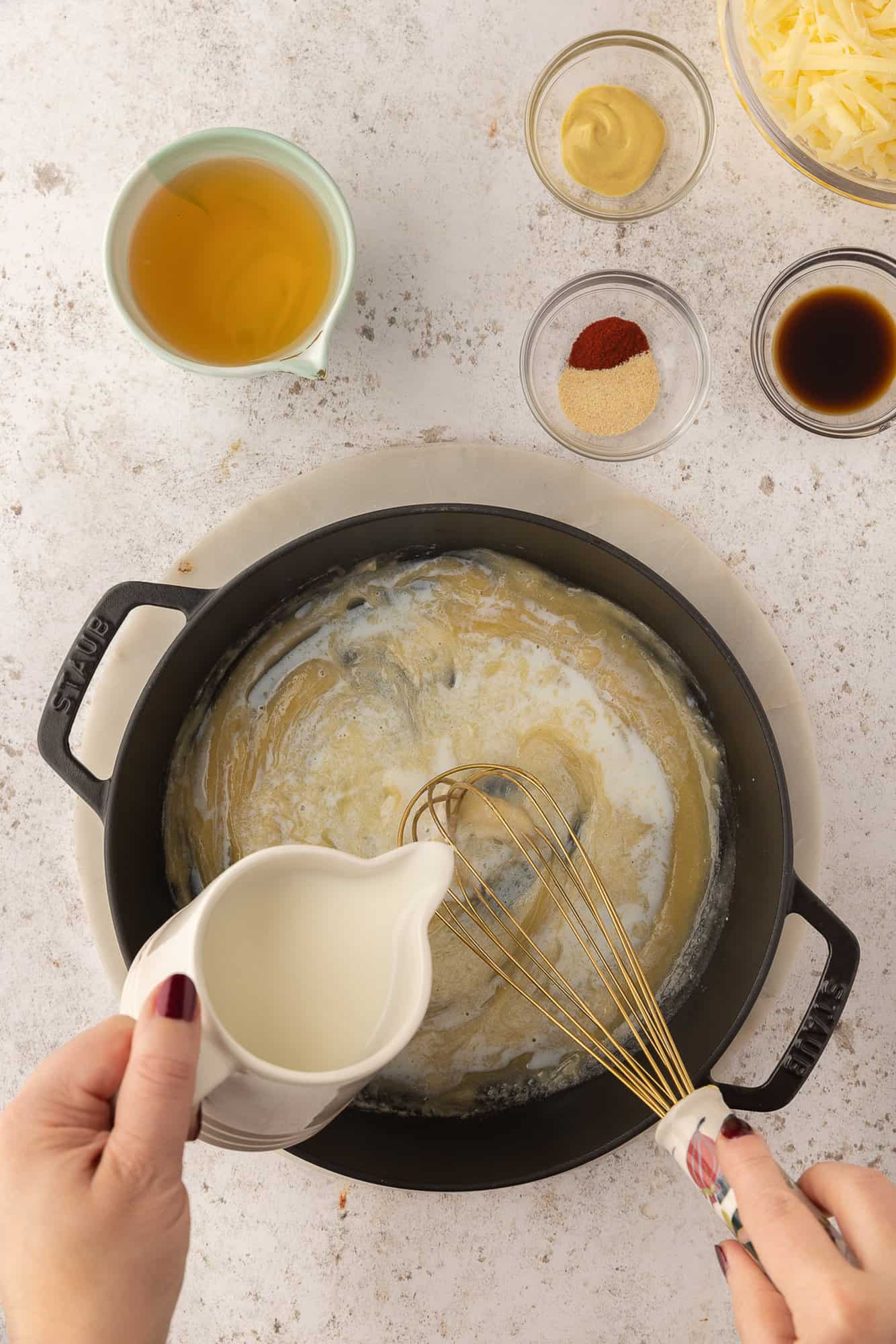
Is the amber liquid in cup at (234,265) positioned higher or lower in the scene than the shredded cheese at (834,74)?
lower

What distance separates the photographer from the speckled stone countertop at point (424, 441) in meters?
0.89

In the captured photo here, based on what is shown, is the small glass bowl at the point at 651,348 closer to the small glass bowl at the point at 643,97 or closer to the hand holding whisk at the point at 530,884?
the small glass bowl at the point at 643,97

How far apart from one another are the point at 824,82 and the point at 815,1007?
2.50ft

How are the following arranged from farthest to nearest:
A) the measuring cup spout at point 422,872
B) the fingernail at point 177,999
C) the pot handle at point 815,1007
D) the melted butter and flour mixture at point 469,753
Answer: the melted butter and flour mixture at point 469,753 < the pot handle at point 815,1007 < the measuring cup spout at point 422,872 < the fingernail at point 177,999

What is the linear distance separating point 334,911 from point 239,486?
1.41 feet

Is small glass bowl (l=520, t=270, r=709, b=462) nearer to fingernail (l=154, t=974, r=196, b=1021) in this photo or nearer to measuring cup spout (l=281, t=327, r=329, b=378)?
measuring cup spout (l=281, t=327, r=329, b=378)

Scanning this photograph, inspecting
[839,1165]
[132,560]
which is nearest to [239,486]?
[132,560]

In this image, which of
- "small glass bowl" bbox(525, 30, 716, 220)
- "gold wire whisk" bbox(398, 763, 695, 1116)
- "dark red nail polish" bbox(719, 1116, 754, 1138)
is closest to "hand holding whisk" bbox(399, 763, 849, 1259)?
"gold wire whisk" bbox(398, 763, 695, 1116)

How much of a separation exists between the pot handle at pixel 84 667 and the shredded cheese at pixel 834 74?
2.17 feet

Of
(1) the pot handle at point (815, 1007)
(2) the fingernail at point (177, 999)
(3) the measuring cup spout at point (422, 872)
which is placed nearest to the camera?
(2) the fingernail at point (177, 999)

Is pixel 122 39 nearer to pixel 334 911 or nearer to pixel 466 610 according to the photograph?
pixel 466 610

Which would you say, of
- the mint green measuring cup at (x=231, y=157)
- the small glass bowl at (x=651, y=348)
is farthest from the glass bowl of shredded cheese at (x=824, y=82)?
the mint green measuring cup at (x=231, y=157)

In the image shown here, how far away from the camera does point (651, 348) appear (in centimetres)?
90

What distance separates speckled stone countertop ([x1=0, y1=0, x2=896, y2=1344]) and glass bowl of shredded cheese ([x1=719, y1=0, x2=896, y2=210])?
0.07 metres
